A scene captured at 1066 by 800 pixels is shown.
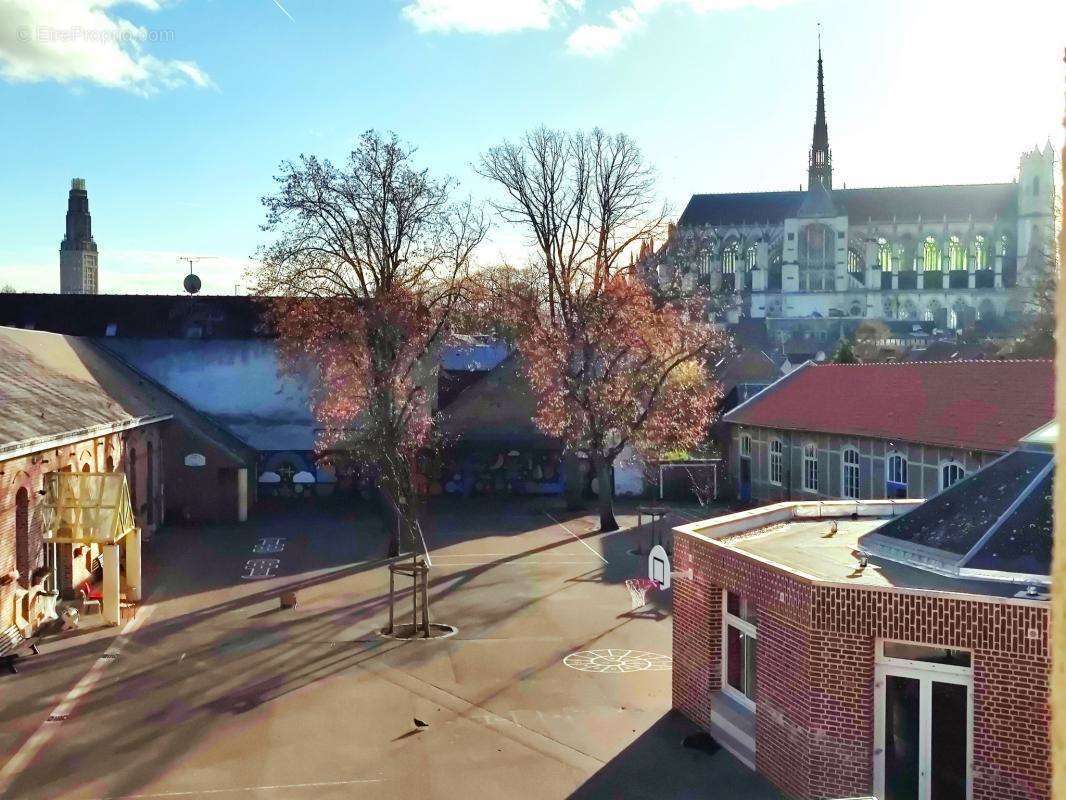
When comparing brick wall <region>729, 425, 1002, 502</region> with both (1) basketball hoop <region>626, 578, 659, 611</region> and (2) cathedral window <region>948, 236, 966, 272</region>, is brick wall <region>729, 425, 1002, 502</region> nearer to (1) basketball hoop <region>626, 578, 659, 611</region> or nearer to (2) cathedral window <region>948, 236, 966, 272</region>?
(1) basketball hoop <region>626, 578, 659, 611</region>

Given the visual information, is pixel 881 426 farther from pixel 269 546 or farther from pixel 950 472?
pixel 269 546

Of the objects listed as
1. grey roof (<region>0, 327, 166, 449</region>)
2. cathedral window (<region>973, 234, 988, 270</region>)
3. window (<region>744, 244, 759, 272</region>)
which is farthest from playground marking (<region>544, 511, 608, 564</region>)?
cathedral window (<region>973, 234, 988, 270</region>)

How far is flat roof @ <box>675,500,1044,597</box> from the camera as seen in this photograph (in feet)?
40.3

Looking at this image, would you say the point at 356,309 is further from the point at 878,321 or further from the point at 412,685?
the point at 878,321

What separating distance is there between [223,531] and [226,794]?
22461mm

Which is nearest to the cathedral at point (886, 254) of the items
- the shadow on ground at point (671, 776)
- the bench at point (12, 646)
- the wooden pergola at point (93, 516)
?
the wooden pergola at point (93, 516)

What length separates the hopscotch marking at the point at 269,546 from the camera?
30.3 m

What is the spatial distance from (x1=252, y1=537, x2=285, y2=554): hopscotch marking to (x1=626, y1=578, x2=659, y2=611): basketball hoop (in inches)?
471

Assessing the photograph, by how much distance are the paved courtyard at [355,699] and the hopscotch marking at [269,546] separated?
304cm

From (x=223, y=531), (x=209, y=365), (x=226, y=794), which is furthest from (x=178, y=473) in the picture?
(x=226, y=794)

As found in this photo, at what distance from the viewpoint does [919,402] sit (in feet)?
103

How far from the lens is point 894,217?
116 metres

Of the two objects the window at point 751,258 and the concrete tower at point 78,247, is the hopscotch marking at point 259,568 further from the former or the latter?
the window at point 751,258

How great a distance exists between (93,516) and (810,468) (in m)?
23.8
